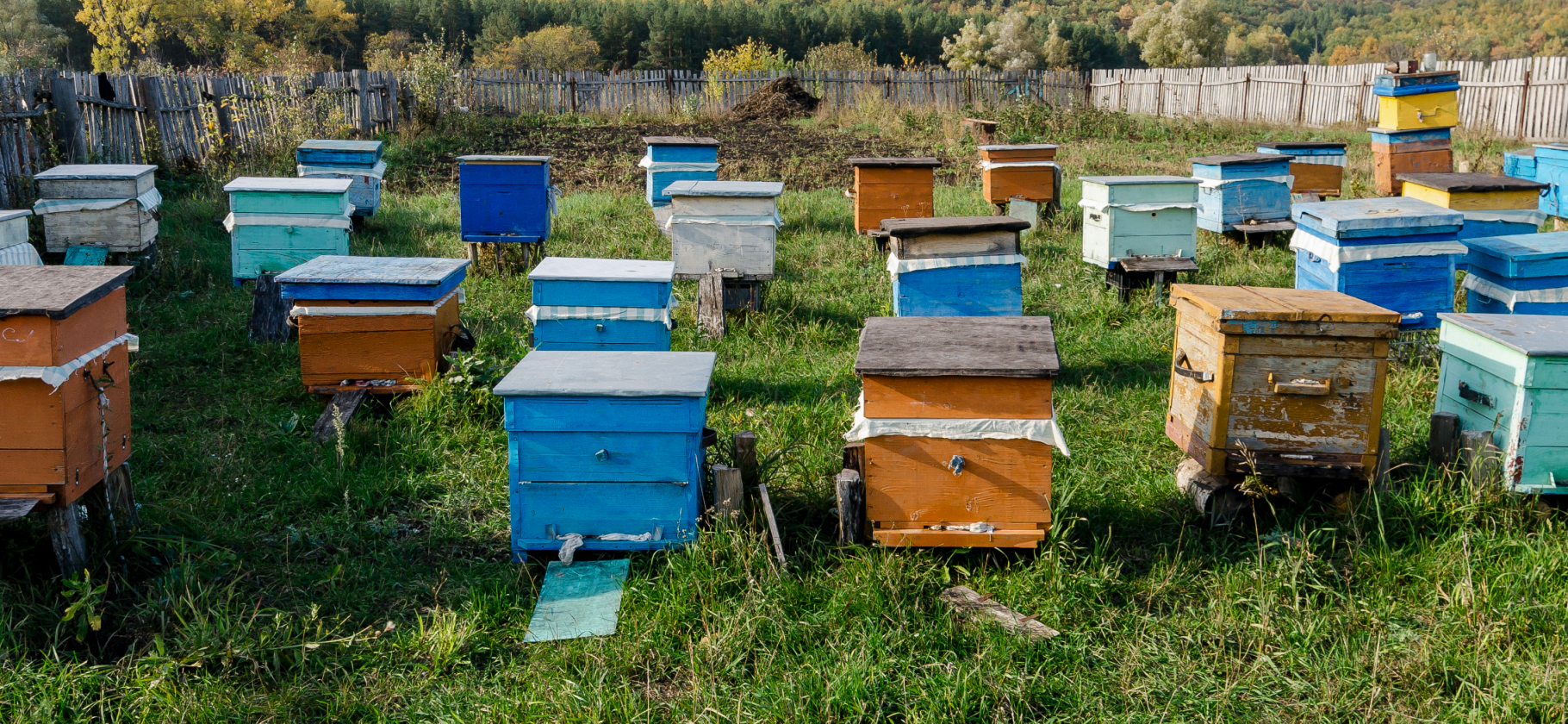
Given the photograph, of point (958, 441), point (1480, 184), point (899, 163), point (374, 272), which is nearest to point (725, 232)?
point (899, 163)

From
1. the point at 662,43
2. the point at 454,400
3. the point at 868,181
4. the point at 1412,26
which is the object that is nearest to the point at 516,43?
the point at 662,43

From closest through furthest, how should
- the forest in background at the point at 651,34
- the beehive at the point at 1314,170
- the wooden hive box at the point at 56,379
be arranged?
the wooden hive box at the point at 56,379
the beehive at the point at 1314,170
the forest in background at the point at 651,34

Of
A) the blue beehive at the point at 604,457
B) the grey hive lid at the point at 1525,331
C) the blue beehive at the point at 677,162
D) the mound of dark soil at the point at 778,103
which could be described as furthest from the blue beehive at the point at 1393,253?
the mound of dark soil at the point at 778,103

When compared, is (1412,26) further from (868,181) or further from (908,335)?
(908,335)

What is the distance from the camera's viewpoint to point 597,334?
580cm

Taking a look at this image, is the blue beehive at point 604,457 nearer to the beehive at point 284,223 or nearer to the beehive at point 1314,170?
the beehive at point 284,223

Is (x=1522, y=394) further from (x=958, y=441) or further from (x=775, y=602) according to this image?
(x=775, y=602)

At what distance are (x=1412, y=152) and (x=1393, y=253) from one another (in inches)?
230

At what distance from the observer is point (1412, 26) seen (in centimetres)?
8362

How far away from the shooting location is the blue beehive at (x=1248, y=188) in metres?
9.22

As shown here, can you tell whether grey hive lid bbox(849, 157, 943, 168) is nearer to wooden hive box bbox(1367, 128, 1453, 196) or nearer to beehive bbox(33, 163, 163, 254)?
wooden hive box bbox(1367, 128, 1453, 196)

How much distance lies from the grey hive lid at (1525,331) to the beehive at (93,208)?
8.77 metres

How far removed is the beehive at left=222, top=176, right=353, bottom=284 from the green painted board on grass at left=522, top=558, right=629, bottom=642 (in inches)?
189

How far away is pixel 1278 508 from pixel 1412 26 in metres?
97.3
